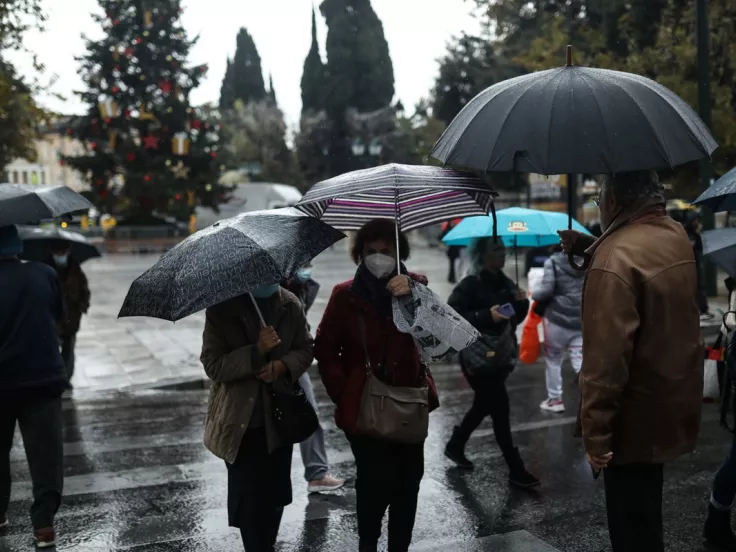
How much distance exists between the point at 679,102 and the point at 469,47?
102 feet

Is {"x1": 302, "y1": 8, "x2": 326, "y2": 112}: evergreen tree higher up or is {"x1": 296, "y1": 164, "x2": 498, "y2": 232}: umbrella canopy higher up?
{"x1": 302, "y1": 8, "x2": 326, "y2": 112}: evergreen tree

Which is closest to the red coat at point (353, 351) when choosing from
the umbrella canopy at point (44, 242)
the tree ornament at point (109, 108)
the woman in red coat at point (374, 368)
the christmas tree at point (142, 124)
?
the woman in red coat at point (374, 368)

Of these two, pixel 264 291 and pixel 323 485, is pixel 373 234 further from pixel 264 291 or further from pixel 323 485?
pixel 323 485

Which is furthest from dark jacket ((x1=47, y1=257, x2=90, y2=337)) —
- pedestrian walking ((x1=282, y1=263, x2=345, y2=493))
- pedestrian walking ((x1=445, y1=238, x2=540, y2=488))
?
pedestrian walking ((x1=445, y1=238, x2=540, y2=488))

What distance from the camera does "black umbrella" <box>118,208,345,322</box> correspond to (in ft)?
11.2

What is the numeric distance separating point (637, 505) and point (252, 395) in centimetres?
169

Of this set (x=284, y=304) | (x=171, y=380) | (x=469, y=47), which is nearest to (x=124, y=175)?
(x=469, y=47)

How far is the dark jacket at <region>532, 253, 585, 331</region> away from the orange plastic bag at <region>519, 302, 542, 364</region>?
0.20 m

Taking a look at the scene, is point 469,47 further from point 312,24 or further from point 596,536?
point 596,536

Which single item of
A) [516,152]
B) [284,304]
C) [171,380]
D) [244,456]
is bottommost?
[171,380]

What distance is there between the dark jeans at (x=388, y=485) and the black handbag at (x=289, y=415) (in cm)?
23

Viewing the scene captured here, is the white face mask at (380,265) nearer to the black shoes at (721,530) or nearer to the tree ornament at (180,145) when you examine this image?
the black shoes at (721,530)

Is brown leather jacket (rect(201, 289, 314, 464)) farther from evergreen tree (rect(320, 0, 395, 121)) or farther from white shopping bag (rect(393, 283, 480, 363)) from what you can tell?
evergreen tree (rect(320, 0, 395, 121))

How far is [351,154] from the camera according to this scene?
2051 inches
